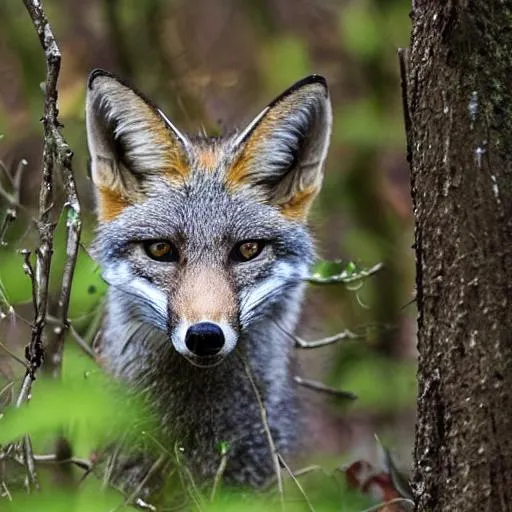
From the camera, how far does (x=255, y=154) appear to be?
5.21 meters

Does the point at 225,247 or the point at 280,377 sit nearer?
the point at 225,247

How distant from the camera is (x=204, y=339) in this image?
4305 mm

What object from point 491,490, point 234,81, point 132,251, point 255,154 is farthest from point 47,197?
point 234,81

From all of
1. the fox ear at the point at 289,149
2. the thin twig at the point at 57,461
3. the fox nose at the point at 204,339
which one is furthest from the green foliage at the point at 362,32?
the thin twig at the point at 57,461

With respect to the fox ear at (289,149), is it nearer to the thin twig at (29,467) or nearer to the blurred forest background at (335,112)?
the blurred forest background at (335,112)

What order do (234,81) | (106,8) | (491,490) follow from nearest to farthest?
(491,490) < (106,8) < (234,81)

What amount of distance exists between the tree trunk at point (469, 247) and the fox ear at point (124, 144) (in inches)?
81.0

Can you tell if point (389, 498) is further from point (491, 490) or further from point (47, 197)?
point (47, 197)

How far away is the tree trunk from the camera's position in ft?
10.2

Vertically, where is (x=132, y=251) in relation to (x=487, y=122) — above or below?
above

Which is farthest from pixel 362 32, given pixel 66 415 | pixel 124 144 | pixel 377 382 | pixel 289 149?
pixel 66 415

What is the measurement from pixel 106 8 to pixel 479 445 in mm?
7051

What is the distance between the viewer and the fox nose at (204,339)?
4314 millimetres

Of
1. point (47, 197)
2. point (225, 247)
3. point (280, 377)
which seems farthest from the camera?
point (280, 377)
